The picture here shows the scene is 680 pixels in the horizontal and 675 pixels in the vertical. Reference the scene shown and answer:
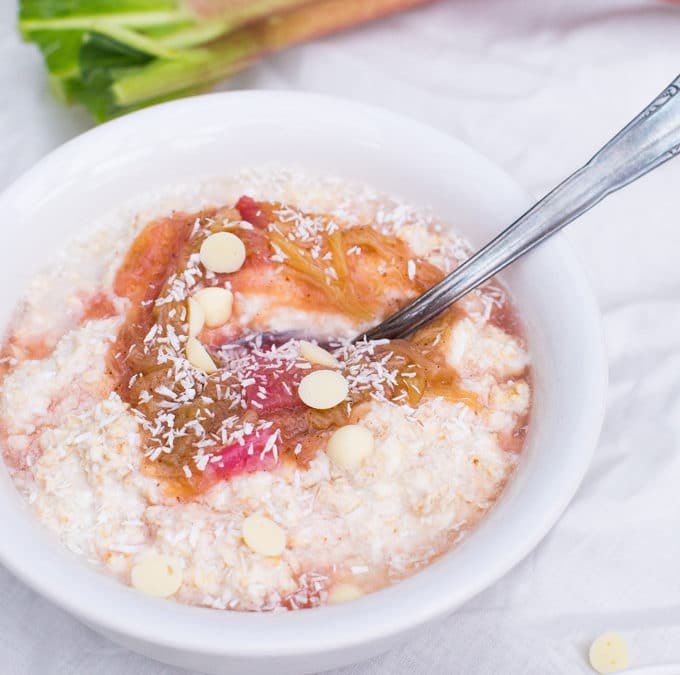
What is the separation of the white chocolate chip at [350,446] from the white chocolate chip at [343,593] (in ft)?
0.74

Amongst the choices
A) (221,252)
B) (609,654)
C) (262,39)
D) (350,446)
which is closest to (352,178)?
(221,252)

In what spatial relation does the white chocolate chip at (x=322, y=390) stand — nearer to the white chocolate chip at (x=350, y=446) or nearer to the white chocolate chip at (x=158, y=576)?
the white chocolate chip at (x=350, y=446)

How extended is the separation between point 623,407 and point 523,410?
2.06 ft

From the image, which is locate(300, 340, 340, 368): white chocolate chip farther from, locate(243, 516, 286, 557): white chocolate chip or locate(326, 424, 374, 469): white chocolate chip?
locate(243, 516, 286, 557): white chocolate chip

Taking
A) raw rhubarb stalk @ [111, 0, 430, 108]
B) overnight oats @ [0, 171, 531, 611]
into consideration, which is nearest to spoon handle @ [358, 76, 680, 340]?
overnight oats @ [0, 171, 531, 611]

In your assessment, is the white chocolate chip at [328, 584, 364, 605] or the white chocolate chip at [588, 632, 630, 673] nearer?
the white chocolate chip at [328, 584, 364, 605]

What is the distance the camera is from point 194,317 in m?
2.08

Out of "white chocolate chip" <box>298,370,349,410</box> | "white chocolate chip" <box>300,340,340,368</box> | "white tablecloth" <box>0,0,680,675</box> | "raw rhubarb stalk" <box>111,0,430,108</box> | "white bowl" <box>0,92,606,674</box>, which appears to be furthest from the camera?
"raw rhubarb stalk" <box>111,0,430,108</box>

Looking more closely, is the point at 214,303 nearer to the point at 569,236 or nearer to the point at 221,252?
the point at 221,252

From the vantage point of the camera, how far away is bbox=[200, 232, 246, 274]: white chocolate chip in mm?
2150

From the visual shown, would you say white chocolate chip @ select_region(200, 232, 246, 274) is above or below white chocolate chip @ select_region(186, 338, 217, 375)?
above

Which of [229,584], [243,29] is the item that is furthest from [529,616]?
[243,29]

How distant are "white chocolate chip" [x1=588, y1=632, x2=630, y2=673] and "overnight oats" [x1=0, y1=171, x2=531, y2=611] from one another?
0.53 m

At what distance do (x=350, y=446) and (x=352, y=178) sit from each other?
0.90 meters
